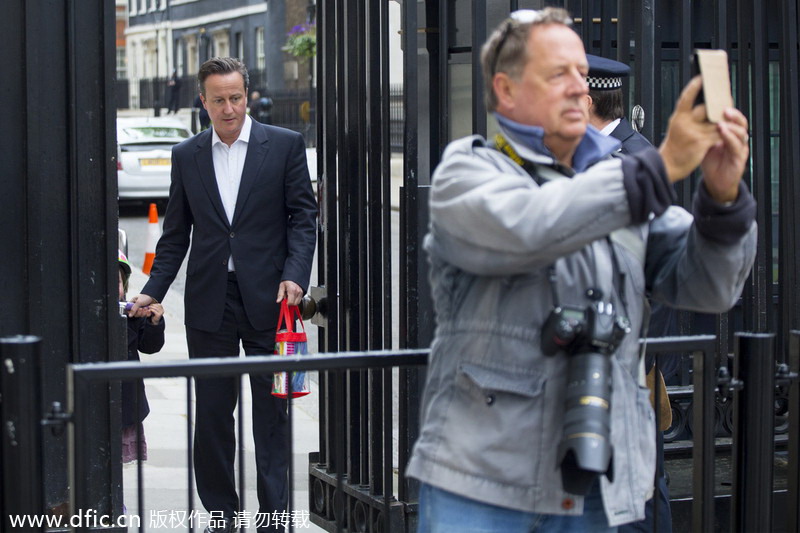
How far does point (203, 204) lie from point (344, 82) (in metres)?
0.81

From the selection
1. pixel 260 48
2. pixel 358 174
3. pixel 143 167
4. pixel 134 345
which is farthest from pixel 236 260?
pixel 260 48

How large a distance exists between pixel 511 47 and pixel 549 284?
0.50 meters

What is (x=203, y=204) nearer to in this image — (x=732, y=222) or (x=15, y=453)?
(x=15, y=453)

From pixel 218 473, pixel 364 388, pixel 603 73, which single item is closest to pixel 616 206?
pixel 603 73

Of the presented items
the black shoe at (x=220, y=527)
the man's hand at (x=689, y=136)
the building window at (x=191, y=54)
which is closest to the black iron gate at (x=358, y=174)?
the black shoe at (x=220, y=527)

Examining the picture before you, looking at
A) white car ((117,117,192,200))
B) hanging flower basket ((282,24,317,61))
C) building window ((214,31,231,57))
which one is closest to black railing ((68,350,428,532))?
white car ((117,117,192,200))

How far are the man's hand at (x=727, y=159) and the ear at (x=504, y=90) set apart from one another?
42 centimetres

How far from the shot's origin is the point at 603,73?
14.2 feet

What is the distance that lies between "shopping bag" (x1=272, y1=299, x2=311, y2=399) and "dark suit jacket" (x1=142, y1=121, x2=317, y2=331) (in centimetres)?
11

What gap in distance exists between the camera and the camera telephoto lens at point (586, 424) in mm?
2418

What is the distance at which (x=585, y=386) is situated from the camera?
2.46 m

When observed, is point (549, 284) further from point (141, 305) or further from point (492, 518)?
point (141, 305)

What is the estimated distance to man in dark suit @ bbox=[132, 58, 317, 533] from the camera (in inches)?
209

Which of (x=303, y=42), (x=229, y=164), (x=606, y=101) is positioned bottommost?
(x=229, y=164)
